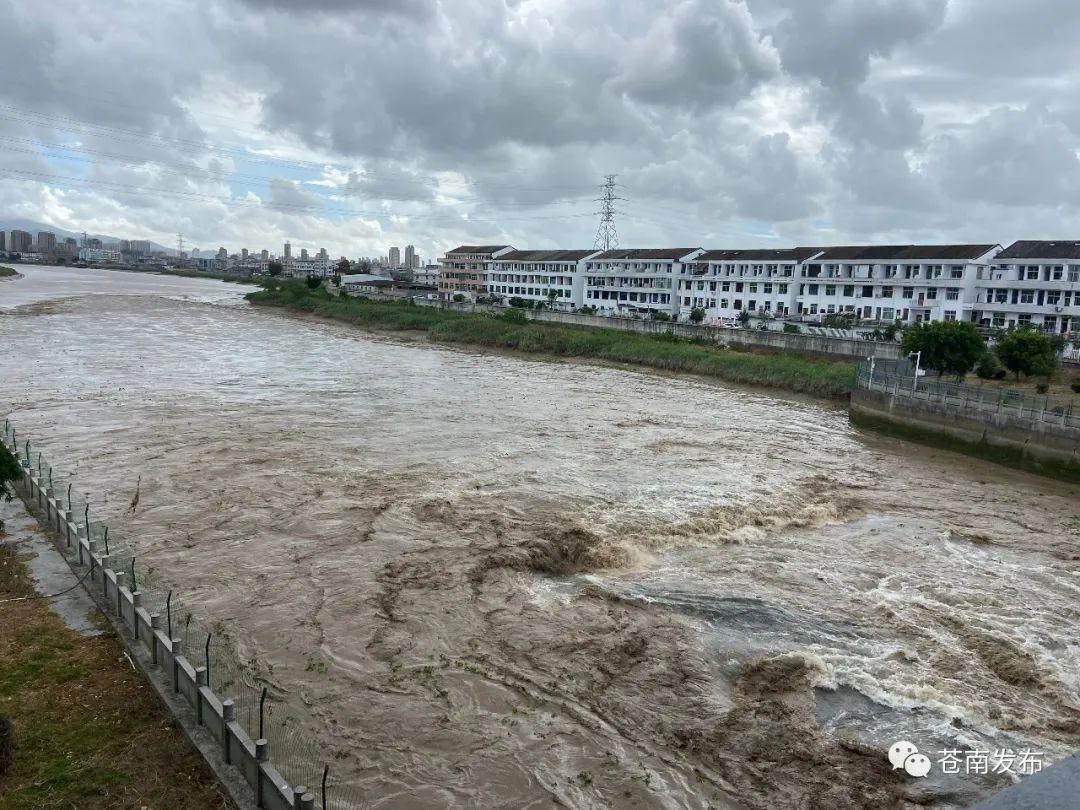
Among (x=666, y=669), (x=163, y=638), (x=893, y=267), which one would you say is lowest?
(x=666, y=669)

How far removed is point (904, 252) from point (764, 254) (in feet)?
42.2

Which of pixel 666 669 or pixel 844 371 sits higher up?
pixel 844 371

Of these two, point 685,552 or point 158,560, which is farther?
point 685,552

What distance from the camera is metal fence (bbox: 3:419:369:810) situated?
7.15 m

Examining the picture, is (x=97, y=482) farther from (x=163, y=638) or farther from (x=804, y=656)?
(x=804, y=656)

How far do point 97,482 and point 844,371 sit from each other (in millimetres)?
30657

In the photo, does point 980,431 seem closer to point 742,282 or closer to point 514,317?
point 514,317

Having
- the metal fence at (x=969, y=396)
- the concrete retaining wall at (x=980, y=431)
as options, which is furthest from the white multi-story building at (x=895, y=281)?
the concrete retaining wall at (x=980, y=431)

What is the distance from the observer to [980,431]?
2458 centimetres

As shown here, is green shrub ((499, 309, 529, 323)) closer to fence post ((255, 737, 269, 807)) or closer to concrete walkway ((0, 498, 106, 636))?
concrete walkway ((0, 498, 106, 636))

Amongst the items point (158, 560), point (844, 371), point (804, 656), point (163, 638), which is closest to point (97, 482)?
point (158, 560)

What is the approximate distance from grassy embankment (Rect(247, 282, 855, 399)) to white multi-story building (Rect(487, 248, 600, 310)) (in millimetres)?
17700

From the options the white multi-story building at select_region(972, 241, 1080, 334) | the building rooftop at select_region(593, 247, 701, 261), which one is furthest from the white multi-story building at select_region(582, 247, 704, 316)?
the white multi-story building at select_region(972, 241, 1080, 334)

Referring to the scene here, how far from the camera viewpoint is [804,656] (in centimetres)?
1027
